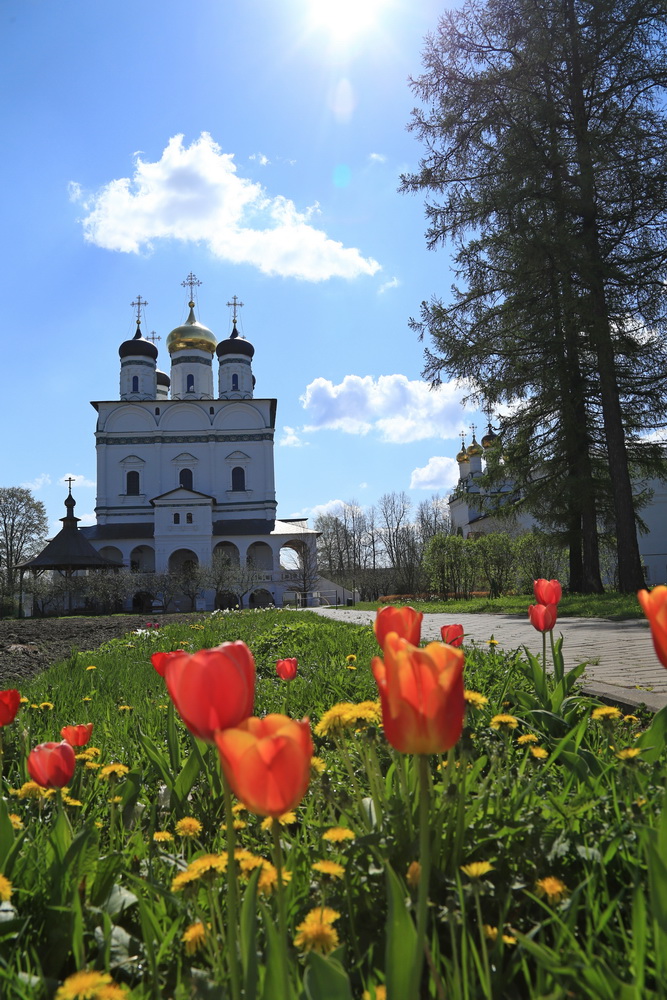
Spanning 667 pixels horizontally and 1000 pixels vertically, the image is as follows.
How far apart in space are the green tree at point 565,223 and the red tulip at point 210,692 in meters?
12.3

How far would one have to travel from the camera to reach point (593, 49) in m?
12.9

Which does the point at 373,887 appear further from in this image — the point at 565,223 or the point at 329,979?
the point at 565,223

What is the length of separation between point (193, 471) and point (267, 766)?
43.5 meters

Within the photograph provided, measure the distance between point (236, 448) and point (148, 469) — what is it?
5571mm

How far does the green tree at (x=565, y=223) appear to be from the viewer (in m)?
12.5

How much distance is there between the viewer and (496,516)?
53.2ft

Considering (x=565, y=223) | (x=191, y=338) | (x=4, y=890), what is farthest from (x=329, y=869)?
(x=191, y=338)

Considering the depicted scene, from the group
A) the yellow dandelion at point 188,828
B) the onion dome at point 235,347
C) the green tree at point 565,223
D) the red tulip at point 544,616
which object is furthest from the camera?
the onion dome at point 235,347

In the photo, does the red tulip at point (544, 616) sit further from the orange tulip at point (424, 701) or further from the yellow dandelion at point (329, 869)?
the orange tulip at point (424, 701)

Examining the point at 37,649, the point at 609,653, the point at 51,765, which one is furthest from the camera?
the point at 37,649

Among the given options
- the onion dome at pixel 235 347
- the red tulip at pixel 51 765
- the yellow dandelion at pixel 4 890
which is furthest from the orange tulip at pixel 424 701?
the onion dome at pixel 235 347

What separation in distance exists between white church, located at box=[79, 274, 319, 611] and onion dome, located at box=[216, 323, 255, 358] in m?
0.06

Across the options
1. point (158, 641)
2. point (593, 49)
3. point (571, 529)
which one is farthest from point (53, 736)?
point (593, 49)

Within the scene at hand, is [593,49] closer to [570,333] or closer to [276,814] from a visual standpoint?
[570,333]
